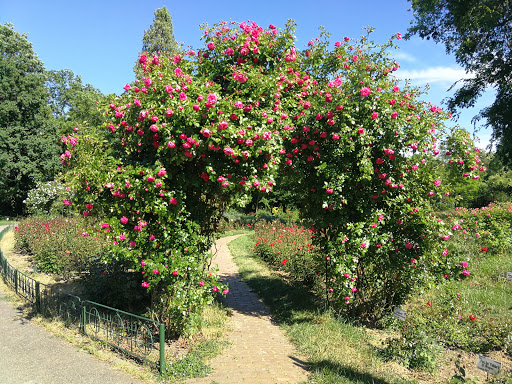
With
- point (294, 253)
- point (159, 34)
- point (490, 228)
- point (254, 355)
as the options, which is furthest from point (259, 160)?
point (159, 34)

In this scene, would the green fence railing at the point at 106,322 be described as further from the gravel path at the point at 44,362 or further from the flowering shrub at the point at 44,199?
the flowering shrub at the point at 44,199

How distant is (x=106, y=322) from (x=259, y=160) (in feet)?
11.3

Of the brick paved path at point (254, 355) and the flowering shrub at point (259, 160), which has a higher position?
the flowering shrub at point (259, 160)

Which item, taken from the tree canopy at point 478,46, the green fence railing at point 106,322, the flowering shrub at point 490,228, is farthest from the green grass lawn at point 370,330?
the tree canopy at point 478,46

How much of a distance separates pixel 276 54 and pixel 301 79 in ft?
2.00

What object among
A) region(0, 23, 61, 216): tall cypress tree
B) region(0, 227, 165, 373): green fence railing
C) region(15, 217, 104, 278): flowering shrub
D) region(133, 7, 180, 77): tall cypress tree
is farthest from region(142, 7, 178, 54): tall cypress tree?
region(0, 227, 165, 373): green fence railing

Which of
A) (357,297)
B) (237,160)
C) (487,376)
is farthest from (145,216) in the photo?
(487,376)

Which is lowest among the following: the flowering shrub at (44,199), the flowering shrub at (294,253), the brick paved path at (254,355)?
the brick paved path at (254,355)

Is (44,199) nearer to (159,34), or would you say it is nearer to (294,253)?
(294,253)

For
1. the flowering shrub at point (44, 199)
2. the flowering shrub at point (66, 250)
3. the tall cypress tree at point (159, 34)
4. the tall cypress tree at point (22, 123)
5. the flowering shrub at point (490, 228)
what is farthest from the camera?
the tall cypress tree at point (159, 34)

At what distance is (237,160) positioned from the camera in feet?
14.1

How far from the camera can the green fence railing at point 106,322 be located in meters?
4.54

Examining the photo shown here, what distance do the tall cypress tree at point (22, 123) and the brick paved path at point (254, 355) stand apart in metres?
24.0

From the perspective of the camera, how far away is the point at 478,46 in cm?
1512
